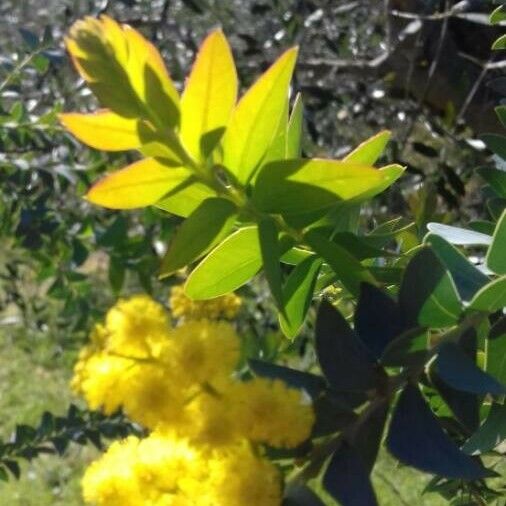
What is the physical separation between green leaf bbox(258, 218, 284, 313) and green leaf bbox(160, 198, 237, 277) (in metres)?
0.02

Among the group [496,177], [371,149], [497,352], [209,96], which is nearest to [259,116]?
[209,96]

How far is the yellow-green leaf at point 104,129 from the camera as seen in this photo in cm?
60

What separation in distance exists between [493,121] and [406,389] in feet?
6.57

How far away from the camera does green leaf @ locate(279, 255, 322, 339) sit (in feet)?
2.54

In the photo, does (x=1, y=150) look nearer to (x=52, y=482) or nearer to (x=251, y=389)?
(x=251, y=389)

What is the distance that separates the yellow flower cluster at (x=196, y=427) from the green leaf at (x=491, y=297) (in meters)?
0.13

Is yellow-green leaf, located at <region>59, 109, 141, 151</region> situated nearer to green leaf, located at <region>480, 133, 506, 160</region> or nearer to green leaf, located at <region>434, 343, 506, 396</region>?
green leaf, located at <region>434, 343, 506, 396</region>

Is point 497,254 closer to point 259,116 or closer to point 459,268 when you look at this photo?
point 459,268

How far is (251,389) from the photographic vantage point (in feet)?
1.98

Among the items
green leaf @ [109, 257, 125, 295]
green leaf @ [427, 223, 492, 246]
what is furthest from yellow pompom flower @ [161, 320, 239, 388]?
green leaf @ [109, 257, 125, 295]

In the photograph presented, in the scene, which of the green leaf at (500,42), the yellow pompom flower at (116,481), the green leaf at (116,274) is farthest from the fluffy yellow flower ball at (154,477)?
the green leaf at (116,274)

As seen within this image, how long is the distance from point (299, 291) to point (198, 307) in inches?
2.9

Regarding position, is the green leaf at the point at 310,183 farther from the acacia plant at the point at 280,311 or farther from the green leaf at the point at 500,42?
the green leaf at the point at 500,42

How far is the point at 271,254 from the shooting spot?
0.66 m
